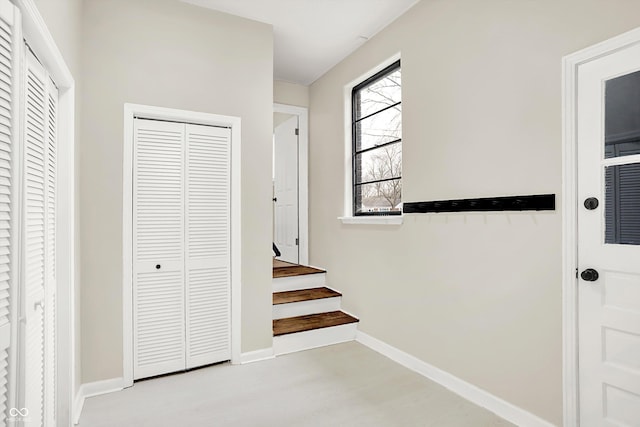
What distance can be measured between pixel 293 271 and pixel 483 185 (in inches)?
91.0

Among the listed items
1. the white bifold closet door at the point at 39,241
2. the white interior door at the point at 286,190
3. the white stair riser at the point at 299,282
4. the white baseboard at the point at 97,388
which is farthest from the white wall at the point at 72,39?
the white interior door at the point at 286,190

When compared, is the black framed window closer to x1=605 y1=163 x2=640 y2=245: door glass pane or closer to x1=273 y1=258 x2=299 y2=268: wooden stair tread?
x1=273 y1=258 x2=299 y2=268: wooden stair tread

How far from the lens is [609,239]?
1.64 metres

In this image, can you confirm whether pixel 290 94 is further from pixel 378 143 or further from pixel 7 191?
pixel 7 191

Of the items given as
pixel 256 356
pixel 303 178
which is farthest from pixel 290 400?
pixel 303 178

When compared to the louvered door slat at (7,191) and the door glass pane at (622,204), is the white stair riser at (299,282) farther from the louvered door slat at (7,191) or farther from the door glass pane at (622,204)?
the door glass pane at (622,204)

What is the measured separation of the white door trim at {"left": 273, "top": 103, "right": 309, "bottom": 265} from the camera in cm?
433

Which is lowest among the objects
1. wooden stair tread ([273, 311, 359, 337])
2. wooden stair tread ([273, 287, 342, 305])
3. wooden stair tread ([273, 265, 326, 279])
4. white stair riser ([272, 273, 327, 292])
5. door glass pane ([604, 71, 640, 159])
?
wooden stair tread ([273, 311, 359, 337])

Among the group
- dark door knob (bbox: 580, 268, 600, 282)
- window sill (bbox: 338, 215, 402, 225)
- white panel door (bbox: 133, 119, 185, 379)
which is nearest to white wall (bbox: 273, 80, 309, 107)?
window sill (bbox: 338, 215, 402, 225)

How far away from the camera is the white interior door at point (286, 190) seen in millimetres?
4500

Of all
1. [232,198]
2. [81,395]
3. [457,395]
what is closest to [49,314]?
[81,395]

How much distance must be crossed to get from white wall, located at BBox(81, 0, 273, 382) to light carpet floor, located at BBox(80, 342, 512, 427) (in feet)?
0.99

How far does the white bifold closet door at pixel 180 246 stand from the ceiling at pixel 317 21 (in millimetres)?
985

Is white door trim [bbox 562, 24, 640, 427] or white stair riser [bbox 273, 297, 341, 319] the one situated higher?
white door trim [bbox 562, 24, 640, 427]
